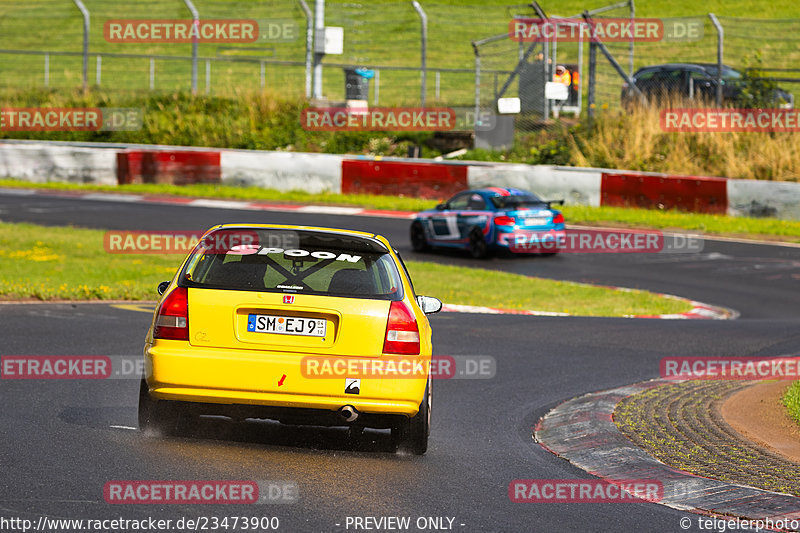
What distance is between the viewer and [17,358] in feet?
33.4

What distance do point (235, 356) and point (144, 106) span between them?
29.8m

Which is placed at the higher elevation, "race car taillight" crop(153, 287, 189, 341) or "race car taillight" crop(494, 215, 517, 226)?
"race car taillight" crop(153, 287, 189, 341)

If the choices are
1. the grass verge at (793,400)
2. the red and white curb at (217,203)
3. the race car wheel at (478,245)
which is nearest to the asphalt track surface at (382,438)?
the grass verge at (793,400)

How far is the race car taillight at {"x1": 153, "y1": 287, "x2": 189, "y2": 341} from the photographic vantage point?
7051 mm

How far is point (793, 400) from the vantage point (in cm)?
920

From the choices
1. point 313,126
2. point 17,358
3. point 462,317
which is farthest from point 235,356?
point 313,126

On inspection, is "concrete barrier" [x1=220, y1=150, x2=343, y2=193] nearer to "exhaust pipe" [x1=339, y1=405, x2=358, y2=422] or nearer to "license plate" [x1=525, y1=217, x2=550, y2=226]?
"license plate" [x1=525, y1=217, x2=550, y2=226]

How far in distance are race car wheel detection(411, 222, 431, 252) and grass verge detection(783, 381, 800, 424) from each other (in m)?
12.4

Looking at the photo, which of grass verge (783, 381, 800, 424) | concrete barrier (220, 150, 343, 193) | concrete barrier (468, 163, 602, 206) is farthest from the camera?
concrete barrier (220, 150, 343, 193)

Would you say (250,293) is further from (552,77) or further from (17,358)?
(552,77)

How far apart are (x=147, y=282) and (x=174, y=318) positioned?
995 cm

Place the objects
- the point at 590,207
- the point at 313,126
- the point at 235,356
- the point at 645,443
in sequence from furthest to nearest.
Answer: the point at 313,126 < the point at 590,207 < the point at 645,443 < the point at 235,356

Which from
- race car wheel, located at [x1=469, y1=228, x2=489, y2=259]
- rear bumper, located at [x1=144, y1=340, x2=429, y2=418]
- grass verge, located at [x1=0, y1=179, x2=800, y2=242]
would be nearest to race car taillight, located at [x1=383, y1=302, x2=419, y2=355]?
rear bumper, located at [x1=144, y1=340, x2=429, y2=418]

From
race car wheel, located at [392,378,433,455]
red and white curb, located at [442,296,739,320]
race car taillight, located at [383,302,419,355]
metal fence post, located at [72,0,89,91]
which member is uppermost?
metal fence post, located at [72,0,89,91]
